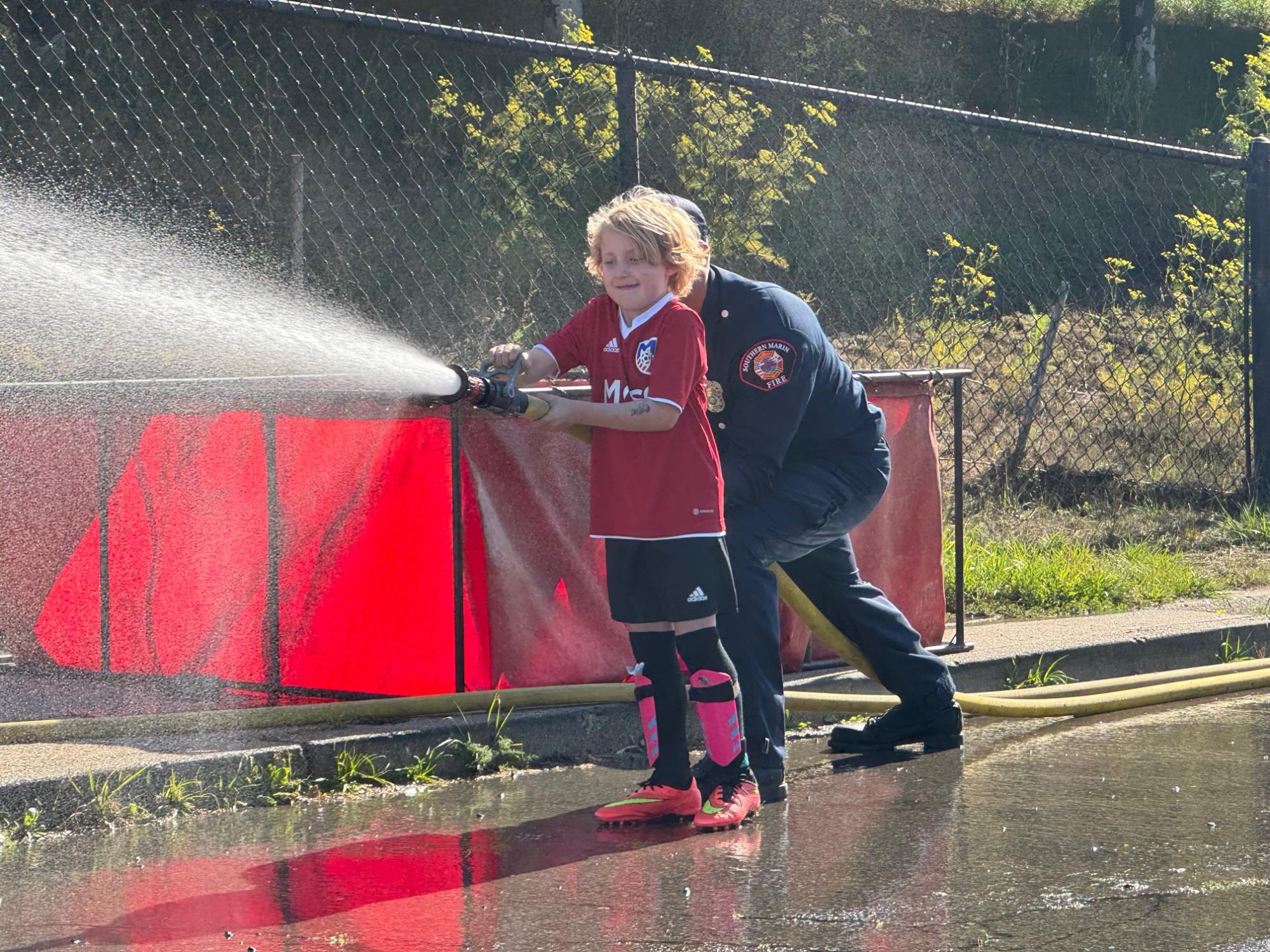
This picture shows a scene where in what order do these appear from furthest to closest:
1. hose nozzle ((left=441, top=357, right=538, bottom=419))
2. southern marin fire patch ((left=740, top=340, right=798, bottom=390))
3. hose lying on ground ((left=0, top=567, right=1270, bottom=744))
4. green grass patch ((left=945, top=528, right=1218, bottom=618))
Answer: green grass patch ((left=945, top=528, right=1218, bottom=618)), hose lying on ground ((left=0, top=567, right=1270, bottom=744)), southern marin fire patch ((left=740, top=340, right=798, bottom=390)), hose nozzle ((left=441, top=357, right=538, bottom=419))

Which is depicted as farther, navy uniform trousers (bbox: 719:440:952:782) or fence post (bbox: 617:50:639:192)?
fence post (bbox: 617:50:639:192)

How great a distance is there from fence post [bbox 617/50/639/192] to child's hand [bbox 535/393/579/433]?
8.01 feet

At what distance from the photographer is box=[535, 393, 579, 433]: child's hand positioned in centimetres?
383

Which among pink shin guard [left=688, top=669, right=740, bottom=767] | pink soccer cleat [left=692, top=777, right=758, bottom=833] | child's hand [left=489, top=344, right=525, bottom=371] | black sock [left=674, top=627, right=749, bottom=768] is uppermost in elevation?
child's hand [left=489, top=344, right=525, bottom=371]

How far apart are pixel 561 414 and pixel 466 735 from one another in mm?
1283

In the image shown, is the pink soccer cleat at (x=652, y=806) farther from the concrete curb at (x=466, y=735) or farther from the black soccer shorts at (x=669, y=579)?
the concrete curb at (x=466, y=735)

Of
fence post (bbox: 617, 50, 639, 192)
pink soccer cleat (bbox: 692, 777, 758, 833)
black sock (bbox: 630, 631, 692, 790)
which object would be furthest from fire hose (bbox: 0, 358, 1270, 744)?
fence post (bbox: 617, 50, 639, 192)

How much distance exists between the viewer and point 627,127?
6.19 metres

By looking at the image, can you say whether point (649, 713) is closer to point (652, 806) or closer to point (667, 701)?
point (667, 701)

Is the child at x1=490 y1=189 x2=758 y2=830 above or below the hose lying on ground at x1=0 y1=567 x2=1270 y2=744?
above

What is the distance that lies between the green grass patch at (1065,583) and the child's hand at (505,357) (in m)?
3.56

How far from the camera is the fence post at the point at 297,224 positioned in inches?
244

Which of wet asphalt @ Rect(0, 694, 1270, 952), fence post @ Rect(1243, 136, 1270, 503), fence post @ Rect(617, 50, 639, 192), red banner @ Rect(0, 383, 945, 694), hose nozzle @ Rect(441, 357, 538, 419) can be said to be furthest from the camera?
fence post @ Rect(1243, 136, 1270, 503)

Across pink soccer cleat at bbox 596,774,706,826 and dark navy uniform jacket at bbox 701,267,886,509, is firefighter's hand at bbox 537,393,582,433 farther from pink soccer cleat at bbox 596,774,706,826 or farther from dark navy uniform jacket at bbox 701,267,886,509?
pink soccer cleat at bbox 596,774,706,826
